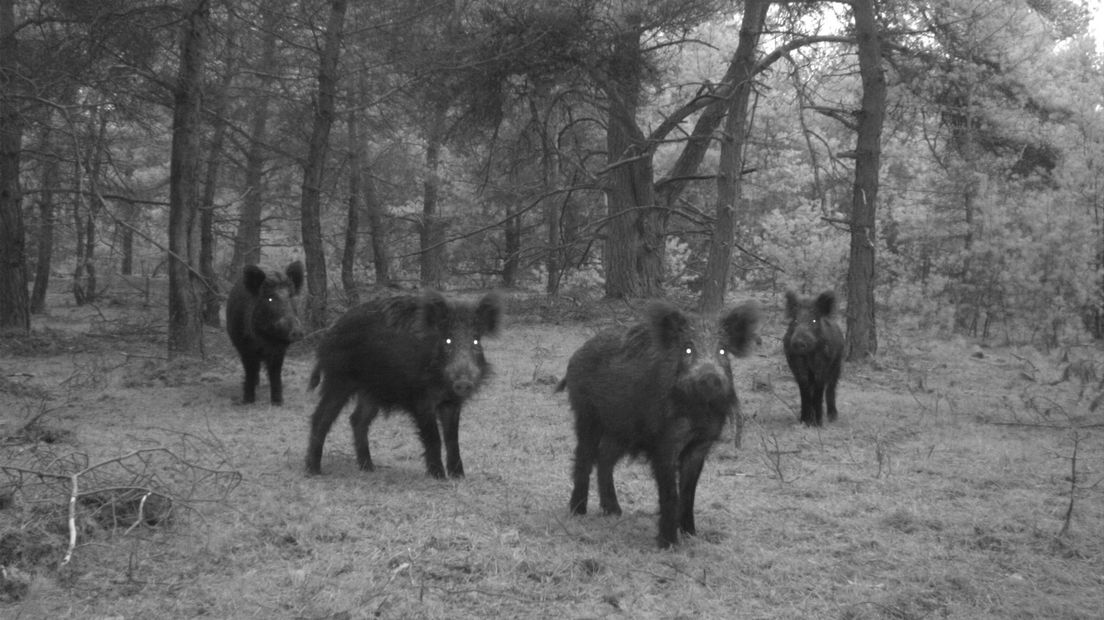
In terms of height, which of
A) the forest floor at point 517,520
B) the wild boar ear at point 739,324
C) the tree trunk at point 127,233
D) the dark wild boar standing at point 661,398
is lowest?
the forest floor at point 517,520

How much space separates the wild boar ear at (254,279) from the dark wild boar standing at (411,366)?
132 inches

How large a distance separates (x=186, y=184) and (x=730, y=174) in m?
7.54

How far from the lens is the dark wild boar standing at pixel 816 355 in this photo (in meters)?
11.1

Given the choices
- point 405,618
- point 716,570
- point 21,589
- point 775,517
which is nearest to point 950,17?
point 775,517

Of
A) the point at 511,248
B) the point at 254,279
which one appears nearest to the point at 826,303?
the point at 254,279

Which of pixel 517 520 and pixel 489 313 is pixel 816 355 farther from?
pixel 517 520

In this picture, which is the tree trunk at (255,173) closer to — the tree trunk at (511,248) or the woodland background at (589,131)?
the woodland background at (589,131)

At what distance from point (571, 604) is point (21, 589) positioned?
2.83m

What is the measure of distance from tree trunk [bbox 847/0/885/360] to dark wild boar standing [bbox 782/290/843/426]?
12.6 ft

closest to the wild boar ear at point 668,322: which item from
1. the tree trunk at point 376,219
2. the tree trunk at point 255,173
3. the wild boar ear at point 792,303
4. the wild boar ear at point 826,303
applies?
the wild boar ear at point 826,303

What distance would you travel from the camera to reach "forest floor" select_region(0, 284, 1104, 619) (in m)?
5.21

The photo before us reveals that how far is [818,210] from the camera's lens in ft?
99.5

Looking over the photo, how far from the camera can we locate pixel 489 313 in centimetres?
834

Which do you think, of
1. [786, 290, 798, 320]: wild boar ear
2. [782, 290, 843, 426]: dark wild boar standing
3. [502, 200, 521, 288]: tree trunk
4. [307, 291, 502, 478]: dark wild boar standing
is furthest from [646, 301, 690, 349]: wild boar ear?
[502, 200, 521, 288]: tree trunk
